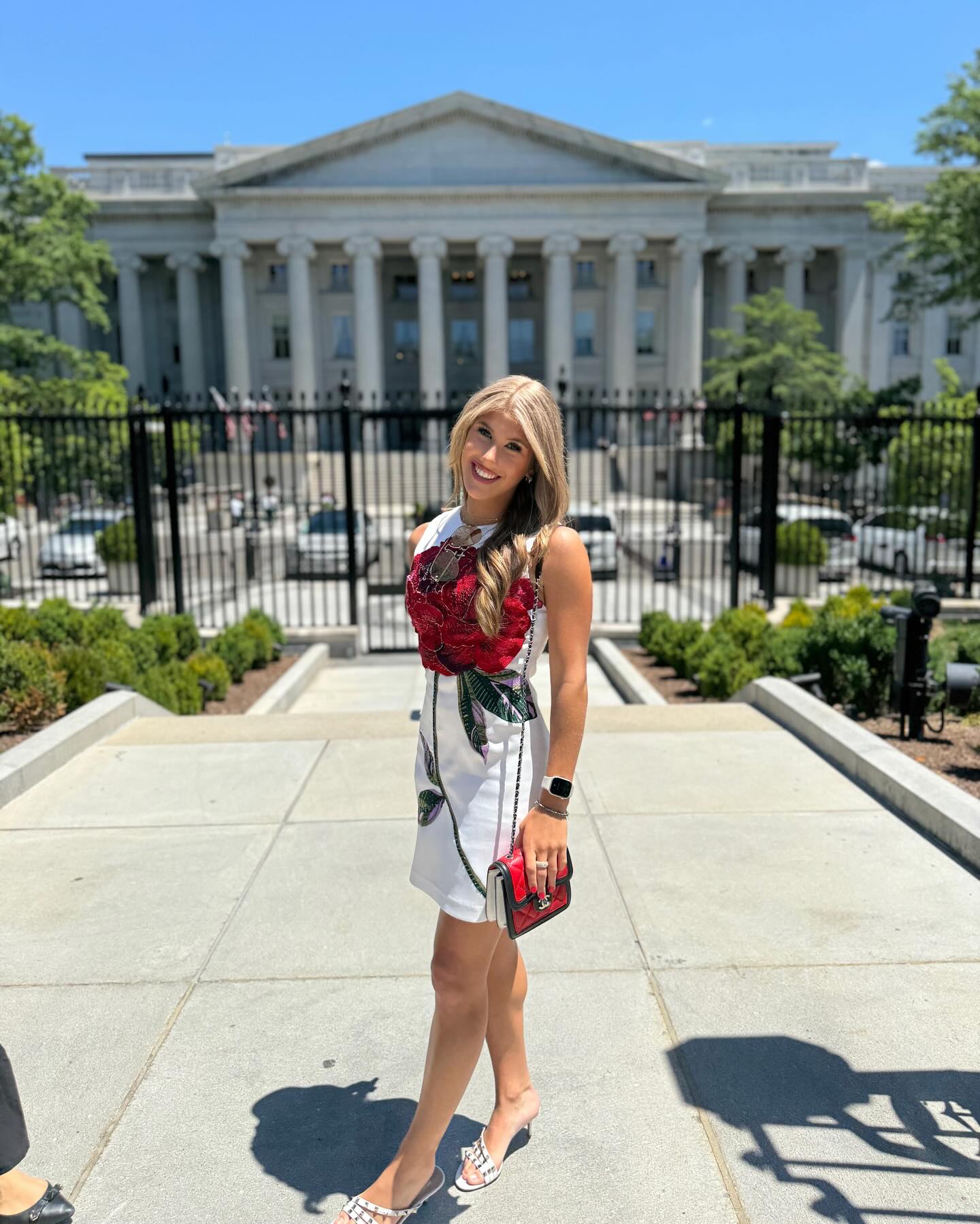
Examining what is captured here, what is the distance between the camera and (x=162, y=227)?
5769 centimetres

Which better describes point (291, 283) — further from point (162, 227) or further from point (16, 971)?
point (16, 971)

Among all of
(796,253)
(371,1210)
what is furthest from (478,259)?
(371,1210)

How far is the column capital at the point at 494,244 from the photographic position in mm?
53688

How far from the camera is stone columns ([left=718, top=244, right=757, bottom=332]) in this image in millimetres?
57875

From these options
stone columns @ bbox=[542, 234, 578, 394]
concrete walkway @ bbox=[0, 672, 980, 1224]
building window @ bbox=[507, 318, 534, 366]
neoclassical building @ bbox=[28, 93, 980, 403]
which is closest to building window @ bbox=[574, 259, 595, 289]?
neoclassical building @ bbox=[28, 93, 980, 403]

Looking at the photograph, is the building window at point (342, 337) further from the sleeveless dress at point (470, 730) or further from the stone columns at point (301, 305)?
the sleeveless dress at point (470, 730)

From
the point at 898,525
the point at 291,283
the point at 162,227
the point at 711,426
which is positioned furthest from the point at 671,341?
the point at 898,525

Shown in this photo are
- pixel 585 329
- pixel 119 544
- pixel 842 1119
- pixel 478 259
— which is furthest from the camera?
pixel 585 329

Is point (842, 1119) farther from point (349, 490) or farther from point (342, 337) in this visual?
point (342, 337)

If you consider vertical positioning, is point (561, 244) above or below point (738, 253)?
below

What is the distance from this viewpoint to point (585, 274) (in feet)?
196

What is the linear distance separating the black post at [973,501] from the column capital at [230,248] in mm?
46228

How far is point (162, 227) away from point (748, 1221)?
62.3m

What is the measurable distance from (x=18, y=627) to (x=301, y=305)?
48.0 meters
